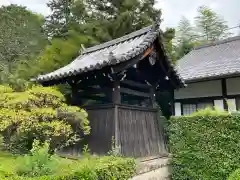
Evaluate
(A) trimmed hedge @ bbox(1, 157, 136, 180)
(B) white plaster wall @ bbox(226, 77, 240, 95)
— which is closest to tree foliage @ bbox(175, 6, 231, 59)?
(B) white plaster wall @ bbox(226, 77, 240, 95)

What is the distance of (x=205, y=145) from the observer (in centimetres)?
765

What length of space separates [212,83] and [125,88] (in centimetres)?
459

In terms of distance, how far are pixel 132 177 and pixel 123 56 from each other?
3338 millimetres

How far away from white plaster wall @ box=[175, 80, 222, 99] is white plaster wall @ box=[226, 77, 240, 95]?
1.22ft

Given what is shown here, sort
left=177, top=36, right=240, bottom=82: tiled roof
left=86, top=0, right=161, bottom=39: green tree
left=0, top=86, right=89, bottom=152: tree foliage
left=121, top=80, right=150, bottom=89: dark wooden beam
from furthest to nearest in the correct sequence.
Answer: left=86, top=0, right=161, bottom=39: green tree, left=177, top=36, right=240, bottom=82: tiled roof, left=121, top=80, right=150, bottom=89: dark wooden beam, left=0, top=86, right=89, bottom=152: tree foliage

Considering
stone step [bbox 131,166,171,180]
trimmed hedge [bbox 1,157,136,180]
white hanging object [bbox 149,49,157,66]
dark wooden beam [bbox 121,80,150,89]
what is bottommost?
stone step [bbox 131,166,171,180]

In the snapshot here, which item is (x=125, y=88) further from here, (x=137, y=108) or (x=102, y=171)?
(x=102, y=171)

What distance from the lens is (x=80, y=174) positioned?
4980 mm

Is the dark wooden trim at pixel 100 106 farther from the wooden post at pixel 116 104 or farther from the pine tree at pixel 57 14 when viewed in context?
the pine tree at pixel 57 14

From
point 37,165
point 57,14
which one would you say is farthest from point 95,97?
point 57,14

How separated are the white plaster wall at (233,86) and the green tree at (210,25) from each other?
23.1 metres

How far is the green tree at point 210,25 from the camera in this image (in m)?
32.2

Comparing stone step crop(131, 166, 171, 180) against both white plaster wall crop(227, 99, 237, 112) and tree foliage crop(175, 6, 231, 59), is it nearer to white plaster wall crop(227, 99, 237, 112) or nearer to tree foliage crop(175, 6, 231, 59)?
white plaster wall crop(227, 99, 237, 112)

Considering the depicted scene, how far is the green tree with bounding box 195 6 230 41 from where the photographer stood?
32.2 metres
